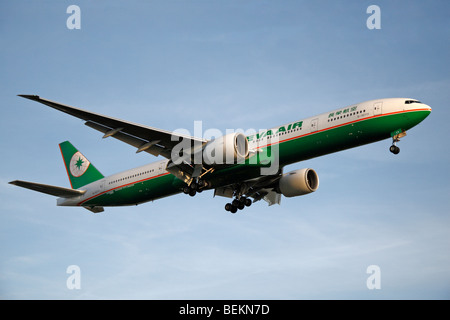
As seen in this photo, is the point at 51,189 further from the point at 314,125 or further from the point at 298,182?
the point at 314,125

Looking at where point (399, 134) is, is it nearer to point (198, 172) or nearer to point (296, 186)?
point (296, 186)

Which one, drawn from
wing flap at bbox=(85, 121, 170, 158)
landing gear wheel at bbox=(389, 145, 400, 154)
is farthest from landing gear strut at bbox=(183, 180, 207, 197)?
landing gear wheel at bbox=(389, 145, 400, 154)

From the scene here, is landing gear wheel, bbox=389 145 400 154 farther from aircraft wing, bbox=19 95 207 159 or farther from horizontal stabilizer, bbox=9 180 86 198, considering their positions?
horizontal stabilizer, bbox=9 180 86 198

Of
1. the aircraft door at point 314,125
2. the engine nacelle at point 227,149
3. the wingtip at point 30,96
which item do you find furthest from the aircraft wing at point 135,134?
the aircraft door at point 314,125

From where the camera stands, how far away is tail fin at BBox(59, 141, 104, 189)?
51934 mm

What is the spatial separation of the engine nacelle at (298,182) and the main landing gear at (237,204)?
2.84 m

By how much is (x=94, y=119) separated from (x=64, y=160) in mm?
17807

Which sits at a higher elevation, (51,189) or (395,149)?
(395,149)

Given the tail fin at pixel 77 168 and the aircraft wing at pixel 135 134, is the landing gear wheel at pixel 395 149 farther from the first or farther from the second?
the tail fin at pixel 77 168

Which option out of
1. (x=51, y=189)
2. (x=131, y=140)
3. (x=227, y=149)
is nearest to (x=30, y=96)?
(x=131, y=140)

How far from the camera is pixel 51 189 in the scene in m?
48.0

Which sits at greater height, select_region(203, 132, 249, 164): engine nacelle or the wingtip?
the wingtip

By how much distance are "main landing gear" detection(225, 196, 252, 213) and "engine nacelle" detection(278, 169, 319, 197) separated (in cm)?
284

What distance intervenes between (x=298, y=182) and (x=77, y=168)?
65.2 feet
